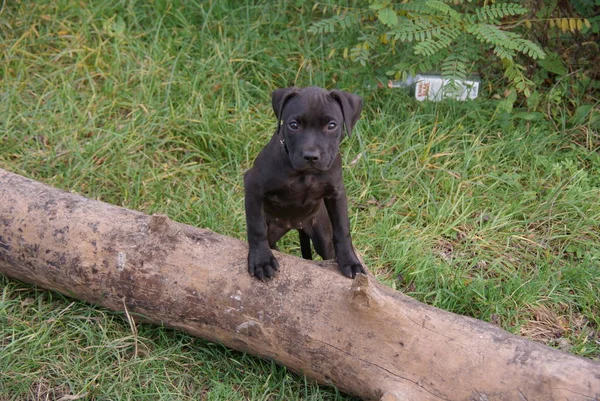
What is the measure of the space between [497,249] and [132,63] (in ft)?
10.9

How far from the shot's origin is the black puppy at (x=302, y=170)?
11.6 ft

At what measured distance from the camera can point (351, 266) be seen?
3.73 meters

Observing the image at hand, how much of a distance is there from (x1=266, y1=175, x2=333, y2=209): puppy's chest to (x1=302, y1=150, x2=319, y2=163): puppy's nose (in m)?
0.25

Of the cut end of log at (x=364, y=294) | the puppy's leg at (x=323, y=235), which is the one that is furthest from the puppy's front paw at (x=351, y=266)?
the puppy's leg at (x=323, y=235)

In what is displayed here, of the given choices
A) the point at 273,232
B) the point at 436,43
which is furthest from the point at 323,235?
the point at 436,43

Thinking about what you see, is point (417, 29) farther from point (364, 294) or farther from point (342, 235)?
point (364, 294)

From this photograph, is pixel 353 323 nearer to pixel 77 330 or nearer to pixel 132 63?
pixel 77 330

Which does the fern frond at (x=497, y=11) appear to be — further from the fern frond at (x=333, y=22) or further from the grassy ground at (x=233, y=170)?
the fern frond at (x=333, y=22)

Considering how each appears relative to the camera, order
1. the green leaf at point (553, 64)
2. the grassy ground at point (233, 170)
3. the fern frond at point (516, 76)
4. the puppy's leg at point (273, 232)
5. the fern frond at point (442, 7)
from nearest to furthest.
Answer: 1. the grassy ground at point (233, 170)
2. the puppy's leg at point (273, 232)
3. the fern frond at point (442, 7)
4. the fern frond at point (516, 76)
5. the green leaf at point (553, 64)

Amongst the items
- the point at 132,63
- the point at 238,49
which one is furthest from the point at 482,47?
the point at 132,63

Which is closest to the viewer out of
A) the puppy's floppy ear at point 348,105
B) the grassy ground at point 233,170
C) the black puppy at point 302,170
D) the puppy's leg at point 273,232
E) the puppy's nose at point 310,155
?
the puppy's nose at point 310,155

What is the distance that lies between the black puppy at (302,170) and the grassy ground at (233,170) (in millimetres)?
653

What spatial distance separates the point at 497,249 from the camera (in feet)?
15.5

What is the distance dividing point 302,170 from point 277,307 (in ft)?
2.22
